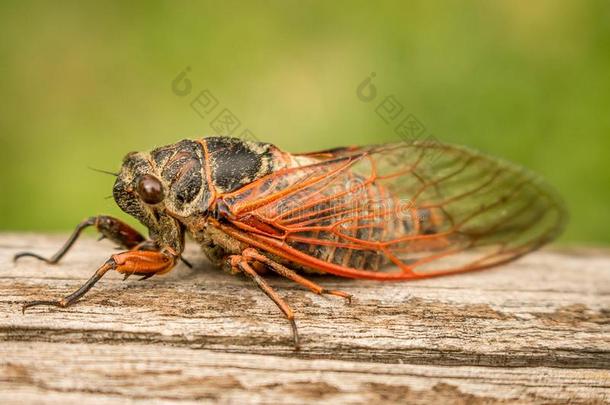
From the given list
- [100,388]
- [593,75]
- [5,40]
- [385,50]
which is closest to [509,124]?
[593,75]

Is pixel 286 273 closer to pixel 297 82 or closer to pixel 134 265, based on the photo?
pixel 134 265

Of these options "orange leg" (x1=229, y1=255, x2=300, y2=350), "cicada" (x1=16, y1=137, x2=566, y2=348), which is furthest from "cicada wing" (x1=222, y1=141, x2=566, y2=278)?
"orange leg" (x1=229, y1=255, x2=300, y2=350)

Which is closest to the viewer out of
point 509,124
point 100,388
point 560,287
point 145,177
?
point 100,388

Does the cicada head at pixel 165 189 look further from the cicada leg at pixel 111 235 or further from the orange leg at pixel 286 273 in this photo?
the orange leg at pixel 286 273

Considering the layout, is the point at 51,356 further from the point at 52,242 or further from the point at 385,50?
the point at 385,50

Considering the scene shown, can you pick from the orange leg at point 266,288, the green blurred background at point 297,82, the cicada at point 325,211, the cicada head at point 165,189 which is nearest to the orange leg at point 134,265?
the cicada at point 325,211

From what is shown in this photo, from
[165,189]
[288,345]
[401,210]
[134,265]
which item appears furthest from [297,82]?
[288,345]
